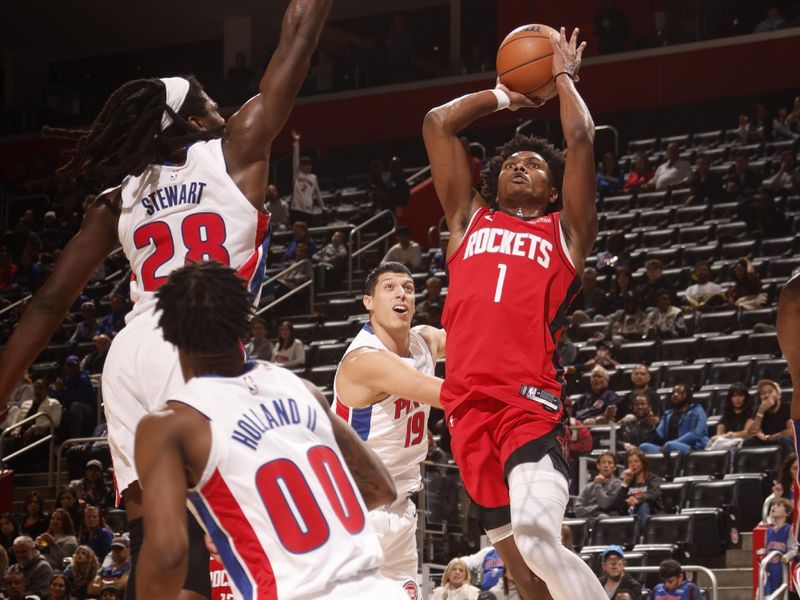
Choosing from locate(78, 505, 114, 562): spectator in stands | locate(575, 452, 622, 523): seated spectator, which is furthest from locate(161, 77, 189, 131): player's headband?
locate(78, 505, 114, 562): spectator in stands

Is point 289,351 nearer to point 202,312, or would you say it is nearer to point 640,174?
point 640,174

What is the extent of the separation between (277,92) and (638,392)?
9.16 m

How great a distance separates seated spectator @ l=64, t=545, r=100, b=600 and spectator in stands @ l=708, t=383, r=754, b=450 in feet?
19.8

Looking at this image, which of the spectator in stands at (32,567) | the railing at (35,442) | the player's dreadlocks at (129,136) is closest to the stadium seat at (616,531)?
the spectator in stands at (32,567)

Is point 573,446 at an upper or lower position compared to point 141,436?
lower

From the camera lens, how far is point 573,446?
41.4 feet

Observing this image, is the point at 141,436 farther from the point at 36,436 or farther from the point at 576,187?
the point at 36,436

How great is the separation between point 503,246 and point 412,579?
205 centimetres

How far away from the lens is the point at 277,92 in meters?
4.68

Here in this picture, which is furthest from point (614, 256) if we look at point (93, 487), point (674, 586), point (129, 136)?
point (129, 136)

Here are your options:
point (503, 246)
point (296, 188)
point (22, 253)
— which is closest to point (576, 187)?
point (503, 246)

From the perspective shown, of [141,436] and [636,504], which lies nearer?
[141,436]

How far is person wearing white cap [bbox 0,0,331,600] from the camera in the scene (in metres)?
4.69

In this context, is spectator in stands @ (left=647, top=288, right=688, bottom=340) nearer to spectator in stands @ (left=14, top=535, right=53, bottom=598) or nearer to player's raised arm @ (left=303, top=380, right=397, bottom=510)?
spectator in stands @ (left=14, top=535, right=53, bottom=598)
